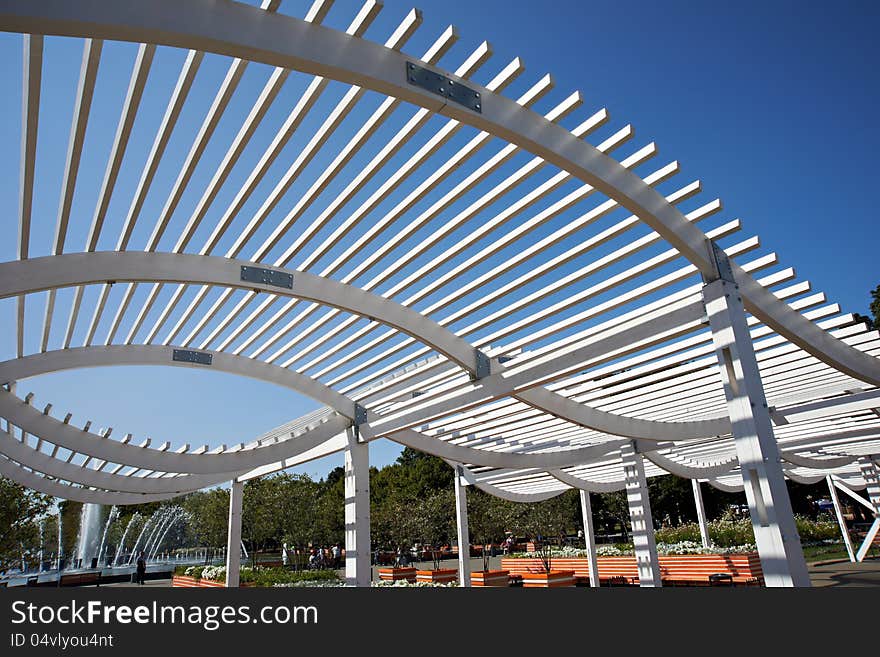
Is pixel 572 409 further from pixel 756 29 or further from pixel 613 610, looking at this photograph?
pixel 613 610

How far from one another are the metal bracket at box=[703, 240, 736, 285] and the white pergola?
42 millimetres

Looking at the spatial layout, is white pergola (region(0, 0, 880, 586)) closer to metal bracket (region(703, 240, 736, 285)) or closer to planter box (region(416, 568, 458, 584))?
metal bracket (region(703, 240, 736, 285))

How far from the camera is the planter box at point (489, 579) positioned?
20.5 m

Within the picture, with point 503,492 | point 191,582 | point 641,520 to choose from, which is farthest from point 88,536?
point 641,520

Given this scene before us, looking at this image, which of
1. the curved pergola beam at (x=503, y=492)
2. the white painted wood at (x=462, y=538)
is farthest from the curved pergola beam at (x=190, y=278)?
the curved pergola beam at (x=503, y=492)

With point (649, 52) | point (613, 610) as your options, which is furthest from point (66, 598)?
point (649, 52)

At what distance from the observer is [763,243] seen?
22.3 ft

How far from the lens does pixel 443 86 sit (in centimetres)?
510

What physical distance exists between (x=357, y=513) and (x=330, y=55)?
948 centimetres

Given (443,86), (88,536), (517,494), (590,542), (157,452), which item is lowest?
(590,542)

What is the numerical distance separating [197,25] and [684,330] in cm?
571

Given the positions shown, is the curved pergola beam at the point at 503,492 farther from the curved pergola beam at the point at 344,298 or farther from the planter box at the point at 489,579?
the curved pergola beam at the point at 344,298

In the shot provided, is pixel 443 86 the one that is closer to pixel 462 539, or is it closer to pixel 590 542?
pixel 462 539

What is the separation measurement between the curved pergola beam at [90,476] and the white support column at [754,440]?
1385cm
